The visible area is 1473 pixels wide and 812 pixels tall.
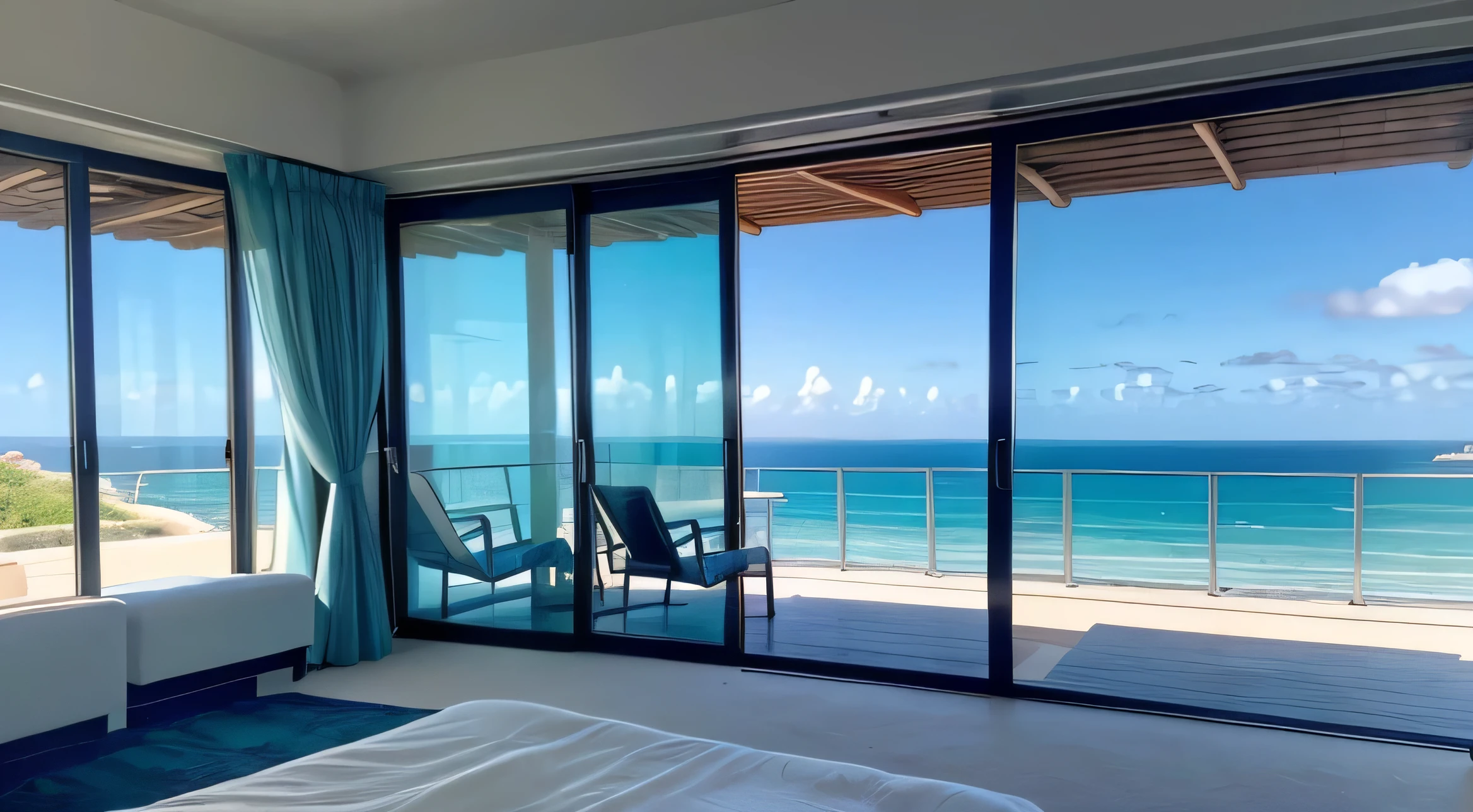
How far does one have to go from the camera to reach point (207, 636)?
3521 mm

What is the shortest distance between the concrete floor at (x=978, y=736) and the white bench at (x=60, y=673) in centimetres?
87

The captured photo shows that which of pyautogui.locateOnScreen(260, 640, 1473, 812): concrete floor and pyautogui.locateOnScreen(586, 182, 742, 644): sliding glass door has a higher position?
pyautogui.locateOnScreen(586, 182, 742, 644): sliding glass door

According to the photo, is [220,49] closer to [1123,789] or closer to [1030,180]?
[1030,180]

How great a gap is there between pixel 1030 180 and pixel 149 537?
424cm

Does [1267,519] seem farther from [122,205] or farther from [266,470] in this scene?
[122,205]

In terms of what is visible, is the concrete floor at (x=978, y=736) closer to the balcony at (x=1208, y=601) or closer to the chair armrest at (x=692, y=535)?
the balcony at (x=1208, y=601)

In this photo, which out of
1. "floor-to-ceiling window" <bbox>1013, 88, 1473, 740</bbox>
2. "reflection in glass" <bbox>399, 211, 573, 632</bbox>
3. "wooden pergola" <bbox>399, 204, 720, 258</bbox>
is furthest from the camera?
"reflection in glass" <bbox>399, 211, 573, 632</bbox>

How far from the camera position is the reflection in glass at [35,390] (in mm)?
3488

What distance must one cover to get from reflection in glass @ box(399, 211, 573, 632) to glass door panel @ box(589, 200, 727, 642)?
210 millimetres

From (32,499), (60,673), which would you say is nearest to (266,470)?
(32,499)

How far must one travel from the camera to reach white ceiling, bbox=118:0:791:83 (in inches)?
141

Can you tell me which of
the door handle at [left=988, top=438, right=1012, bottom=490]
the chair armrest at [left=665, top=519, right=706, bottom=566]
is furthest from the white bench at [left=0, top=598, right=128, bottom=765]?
the door handle at [left=988, top=438, right=1012, bottom=490]

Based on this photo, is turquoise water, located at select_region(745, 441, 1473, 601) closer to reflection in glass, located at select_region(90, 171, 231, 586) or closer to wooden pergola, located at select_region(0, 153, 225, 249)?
reflection in glass, located at select_region(90, 171, 231, 586)

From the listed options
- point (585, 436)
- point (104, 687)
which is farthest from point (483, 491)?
point (104, 687)
